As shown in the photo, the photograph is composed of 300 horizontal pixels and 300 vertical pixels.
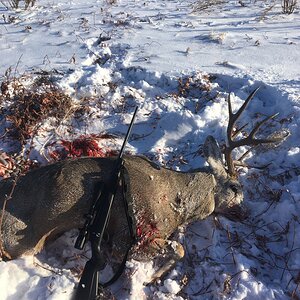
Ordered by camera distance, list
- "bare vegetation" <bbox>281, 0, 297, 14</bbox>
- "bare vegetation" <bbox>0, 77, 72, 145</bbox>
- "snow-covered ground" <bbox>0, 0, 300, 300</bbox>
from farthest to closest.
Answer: "bare vegetation" <bbox>281, 0, 297, 14</bbox>
"bare vegetation" <bbox>0, 77, 72, 145</bbox>
"snow-covered ground" <bbox>0, 0, 300, 300</bbox>

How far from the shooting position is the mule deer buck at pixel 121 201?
11.8 ft

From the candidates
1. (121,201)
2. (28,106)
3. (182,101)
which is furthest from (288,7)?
(121,201)

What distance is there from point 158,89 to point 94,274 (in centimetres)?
319

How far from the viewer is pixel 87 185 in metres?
3.74

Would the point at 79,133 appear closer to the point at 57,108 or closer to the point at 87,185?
the point at 57,108

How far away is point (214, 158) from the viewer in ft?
14.4

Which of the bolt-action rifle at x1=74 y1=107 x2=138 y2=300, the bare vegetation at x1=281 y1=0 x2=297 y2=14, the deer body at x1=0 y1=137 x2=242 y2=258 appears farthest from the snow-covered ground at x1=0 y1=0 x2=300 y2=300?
the bolt-action rifle at x1=74 y1=107 x2=138 y2=300

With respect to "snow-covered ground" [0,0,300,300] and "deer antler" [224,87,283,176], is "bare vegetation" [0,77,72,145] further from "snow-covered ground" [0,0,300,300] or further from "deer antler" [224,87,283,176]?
"deer antler" [224,87,283,176]

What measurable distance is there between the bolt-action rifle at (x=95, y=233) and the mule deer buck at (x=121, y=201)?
11cm

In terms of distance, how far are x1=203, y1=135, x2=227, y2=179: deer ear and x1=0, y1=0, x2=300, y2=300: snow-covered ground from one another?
0.39m

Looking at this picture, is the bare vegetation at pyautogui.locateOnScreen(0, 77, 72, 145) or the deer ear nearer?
the deer ear

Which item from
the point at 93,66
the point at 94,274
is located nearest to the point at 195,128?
the point at 93,66

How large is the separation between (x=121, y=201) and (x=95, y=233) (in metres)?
0.56

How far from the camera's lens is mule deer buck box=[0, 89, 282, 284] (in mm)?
3607
